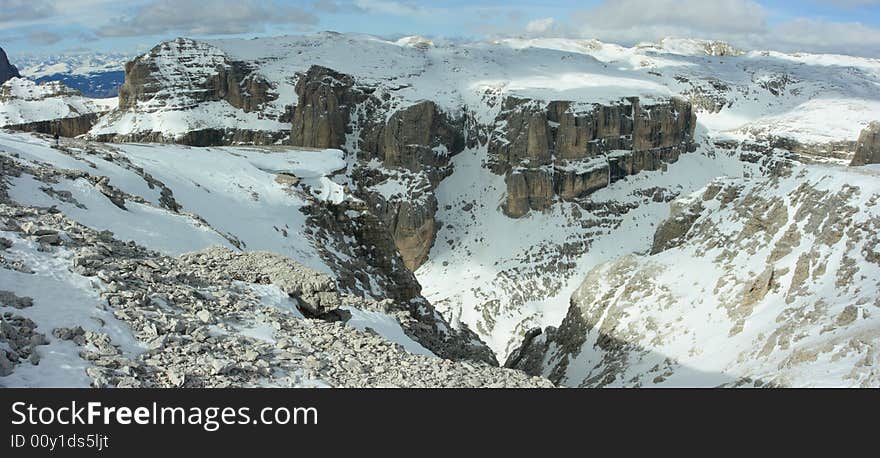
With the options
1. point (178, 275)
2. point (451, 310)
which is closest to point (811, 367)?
point (178, 275)

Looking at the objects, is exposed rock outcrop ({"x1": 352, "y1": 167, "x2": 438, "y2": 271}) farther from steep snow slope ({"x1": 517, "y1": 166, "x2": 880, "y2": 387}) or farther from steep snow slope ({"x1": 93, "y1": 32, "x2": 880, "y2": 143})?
steep snow slope ({"x1": 517, "y1": 166, "x2": 880, "y2": 387})

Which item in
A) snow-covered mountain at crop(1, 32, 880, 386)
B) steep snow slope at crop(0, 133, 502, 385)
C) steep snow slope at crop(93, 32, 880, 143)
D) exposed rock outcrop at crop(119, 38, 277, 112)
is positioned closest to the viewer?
steep snow slope at crop(0, 133, 502, 385)

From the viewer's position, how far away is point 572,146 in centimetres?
13212

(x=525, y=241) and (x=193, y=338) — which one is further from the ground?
(x=193, y=338)

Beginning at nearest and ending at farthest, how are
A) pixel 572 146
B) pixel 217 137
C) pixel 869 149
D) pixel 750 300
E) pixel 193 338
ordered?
pixel 193 338
pixel 750 300
pixel 869 149
pixel 217 137
pixel 572 146

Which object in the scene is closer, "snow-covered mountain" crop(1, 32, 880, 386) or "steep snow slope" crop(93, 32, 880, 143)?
"snow-covered mountain" crop(1, 32, 880, 386)

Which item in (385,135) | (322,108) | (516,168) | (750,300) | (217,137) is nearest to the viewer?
(750,300)

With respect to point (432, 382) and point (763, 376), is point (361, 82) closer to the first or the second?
point (763, 376)

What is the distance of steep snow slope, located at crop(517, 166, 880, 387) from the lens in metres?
26.1

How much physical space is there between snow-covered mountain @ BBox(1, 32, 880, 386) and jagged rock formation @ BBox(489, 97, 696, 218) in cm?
38

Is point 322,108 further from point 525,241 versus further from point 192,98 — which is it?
point 525,241

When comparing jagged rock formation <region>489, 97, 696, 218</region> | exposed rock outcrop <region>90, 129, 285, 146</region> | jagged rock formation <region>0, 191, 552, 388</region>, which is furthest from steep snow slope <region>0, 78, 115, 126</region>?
jagged rock formation <region>0, 191, 552, 388</region>

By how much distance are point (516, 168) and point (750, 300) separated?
3763 inches

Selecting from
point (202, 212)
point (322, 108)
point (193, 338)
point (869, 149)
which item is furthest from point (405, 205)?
point (193, 338)
